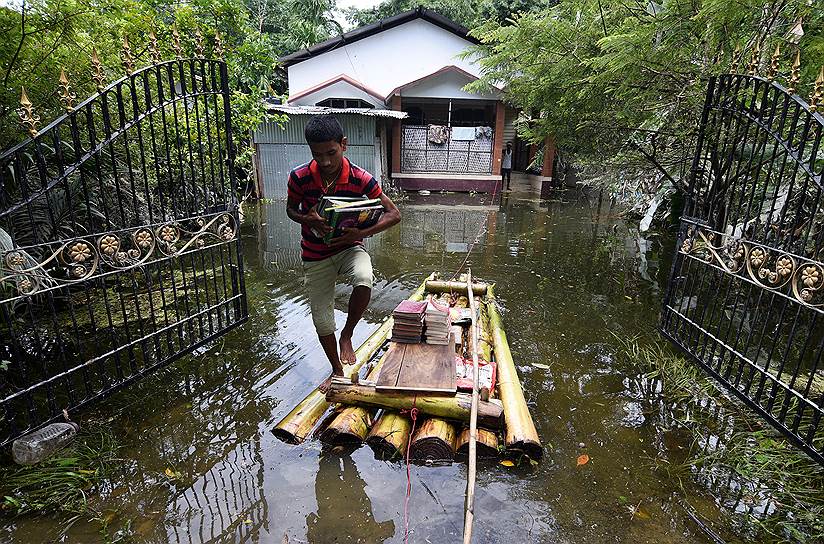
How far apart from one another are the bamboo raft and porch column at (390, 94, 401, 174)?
49.1 feet

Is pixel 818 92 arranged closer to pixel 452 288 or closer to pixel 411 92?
pixel 452 288

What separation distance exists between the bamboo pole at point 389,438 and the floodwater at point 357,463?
0.27 feet

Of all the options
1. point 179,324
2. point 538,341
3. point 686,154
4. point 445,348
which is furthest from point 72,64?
point 686,154

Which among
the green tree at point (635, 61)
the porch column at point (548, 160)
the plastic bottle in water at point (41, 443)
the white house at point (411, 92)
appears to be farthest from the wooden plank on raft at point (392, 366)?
the porch column at point (548, 160)

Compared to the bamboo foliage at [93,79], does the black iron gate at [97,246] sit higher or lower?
lower

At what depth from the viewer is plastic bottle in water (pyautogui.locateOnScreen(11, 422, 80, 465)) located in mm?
2936

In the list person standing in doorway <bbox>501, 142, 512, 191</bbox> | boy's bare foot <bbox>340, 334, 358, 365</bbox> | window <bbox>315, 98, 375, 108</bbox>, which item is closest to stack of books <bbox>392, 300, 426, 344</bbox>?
boy's bare foot <bbox>340, 334, 358, 365</bbox>

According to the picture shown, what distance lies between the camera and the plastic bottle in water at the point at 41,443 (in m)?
2.94

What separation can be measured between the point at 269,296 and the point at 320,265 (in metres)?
3.14

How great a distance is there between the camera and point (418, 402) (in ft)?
10.7

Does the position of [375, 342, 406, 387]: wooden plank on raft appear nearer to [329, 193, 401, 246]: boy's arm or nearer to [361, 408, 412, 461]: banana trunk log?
[361, 408, 412, 461]: banana trunk log

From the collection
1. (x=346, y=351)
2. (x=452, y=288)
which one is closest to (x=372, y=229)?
(x=346, y=351)

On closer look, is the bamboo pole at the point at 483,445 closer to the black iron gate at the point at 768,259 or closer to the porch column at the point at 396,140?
the black iron gate at the point at 768,259

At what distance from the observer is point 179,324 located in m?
3.81
